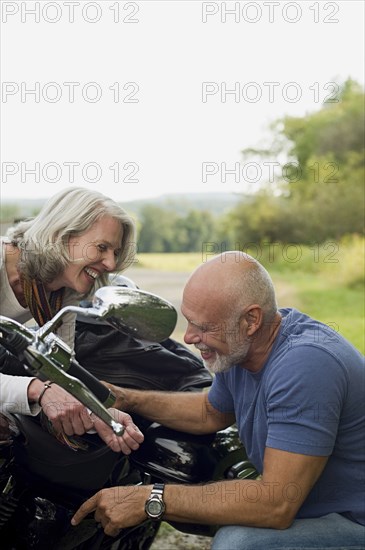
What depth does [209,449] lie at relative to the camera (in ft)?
5.54

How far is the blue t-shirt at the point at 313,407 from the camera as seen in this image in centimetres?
150

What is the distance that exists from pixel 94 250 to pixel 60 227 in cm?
10

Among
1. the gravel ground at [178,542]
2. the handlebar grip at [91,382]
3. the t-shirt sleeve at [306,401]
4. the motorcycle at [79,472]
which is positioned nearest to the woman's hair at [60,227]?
the motorcycle at [79,472]

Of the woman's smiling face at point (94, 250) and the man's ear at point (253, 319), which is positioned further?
the woman's smiling face at point (94, 250)

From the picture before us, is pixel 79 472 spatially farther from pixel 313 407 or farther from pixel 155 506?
pixel 313 407

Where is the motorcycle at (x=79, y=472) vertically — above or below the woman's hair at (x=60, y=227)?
below

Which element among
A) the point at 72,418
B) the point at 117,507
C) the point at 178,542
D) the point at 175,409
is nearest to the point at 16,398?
the point at 72,418

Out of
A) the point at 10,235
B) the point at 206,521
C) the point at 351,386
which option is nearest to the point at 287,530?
the point at 206,521

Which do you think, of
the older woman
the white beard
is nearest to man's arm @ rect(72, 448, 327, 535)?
the white beard

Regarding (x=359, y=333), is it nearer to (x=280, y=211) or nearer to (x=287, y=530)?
(x=280, y=211)

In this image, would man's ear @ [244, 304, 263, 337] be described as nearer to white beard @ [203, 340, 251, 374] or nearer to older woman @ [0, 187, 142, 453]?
white beard @ [203, 340, 251, 374]

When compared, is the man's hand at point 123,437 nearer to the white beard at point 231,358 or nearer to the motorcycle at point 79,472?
the motorcycle at point 79,472

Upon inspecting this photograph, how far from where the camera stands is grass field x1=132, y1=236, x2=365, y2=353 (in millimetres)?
8898

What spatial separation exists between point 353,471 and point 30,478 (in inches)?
26.3
